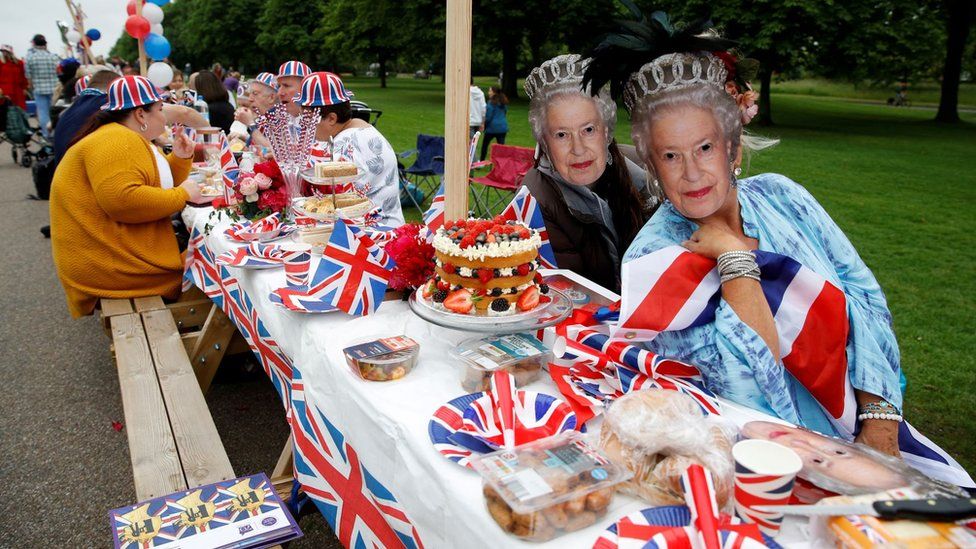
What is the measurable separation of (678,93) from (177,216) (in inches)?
198

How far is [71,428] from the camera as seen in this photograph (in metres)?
3.67

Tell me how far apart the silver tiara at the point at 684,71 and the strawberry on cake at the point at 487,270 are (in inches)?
23.8

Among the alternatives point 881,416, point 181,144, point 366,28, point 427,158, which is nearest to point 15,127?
point 427,158

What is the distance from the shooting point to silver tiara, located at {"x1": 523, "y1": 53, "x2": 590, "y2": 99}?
7.56 feet

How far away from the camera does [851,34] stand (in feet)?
69.7

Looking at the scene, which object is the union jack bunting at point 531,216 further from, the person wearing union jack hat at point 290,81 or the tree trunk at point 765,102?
the tree trunk at point 765,102

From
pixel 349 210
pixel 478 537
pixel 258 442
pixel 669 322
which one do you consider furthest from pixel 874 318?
pixel 258 442

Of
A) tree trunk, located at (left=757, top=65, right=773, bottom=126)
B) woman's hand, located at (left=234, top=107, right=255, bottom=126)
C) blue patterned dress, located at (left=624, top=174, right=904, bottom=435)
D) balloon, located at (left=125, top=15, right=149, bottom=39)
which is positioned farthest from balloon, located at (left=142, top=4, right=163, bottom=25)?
tree trunk, located at (left=757, top=65, right=773, bottom=126)

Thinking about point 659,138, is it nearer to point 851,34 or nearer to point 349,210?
point 349,210

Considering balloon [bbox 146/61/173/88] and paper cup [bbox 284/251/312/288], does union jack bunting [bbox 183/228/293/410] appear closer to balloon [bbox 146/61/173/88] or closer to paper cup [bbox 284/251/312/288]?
paper cup [bbox 284/251/312/288]

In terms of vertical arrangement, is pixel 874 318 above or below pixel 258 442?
above

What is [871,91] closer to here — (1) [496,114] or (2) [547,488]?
(1) [496,114]

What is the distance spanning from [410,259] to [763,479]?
1457mm

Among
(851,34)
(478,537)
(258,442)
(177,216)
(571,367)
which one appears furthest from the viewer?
(851,34)
